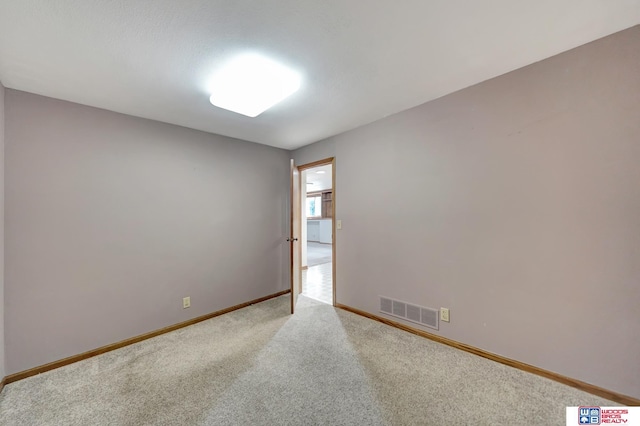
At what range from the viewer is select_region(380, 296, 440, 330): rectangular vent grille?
246cm

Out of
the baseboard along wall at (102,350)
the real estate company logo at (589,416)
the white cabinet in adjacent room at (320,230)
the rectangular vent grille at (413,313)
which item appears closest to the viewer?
the real estate company logo at (589,416)

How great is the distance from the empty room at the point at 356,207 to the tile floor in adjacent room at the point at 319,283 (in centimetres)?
87

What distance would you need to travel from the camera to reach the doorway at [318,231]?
12.6 feet

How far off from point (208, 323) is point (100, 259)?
1.33 m

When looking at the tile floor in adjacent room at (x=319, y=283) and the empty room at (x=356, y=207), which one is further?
the tile floor in adjacent room at (x=319, y=283)

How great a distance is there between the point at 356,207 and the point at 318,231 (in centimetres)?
764

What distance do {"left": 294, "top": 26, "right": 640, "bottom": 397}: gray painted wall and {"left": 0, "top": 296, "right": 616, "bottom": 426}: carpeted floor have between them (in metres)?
0.38

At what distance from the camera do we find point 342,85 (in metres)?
2.10

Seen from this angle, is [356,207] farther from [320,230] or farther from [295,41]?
[320,230]

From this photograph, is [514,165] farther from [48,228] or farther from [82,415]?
[48,228]

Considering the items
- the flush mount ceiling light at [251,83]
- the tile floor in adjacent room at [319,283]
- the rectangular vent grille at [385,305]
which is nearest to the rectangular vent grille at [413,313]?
the rectangular vent grille at [385,305]

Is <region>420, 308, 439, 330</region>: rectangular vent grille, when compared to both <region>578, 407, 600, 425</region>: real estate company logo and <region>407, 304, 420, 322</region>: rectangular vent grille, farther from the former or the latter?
<region>578, 407, 600, 425</region>: real estate company logo

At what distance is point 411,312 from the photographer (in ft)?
8.62

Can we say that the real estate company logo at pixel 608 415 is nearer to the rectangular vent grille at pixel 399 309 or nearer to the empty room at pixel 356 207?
the empty room at pixel 356 207
